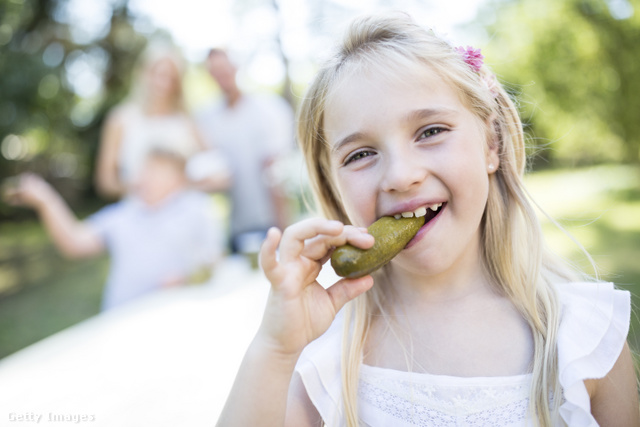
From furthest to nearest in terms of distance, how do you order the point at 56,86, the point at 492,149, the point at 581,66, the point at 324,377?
the point at 56,86 < the point at 581,66 < the point at 492,149 < the point at 324,377

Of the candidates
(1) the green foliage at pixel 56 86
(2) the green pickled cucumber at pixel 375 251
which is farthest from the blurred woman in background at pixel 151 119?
(1) the green foliage at pixel 56 86

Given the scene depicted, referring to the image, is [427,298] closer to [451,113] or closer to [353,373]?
[353,373]

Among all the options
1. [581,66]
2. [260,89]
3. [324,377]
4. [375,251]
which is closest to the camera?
[375,251]

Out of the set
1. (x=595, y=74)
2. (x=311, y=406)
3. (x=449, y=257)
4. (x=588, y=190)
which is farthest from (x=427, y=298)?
(x=588, y=190)

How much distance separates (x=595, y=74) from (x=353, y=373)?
43.6 feet

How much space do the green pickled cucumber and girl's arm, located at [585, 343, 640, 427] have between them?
2.83ft

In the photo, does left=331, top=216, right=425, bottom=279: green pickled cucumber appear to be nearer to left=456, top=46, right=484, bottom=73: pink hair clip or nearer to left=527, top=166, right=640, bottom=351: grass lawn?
left=456, top=46, right=484, bottom=73: pink hair clip

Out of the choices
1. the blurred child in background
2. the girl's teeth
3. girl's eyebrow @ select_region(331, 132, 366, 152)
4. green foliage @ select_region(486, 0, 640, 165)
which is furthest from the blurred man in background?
green foliage @ select_region(486, 0, 640, 165)

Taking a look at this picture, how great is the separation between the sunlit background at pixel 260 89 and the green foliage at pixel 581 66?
3 cm

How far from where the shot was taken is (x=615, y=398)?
69.7 inches

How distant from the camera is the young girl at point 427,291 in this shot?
1.68m

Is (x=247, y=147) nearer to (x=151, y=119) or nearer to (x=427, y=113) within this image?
(x=151, y=119)

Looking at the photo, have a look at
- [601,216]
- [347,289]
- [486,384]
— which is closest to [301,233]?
[347,289]

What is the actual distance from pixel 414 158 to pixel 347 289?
1.74 feet
